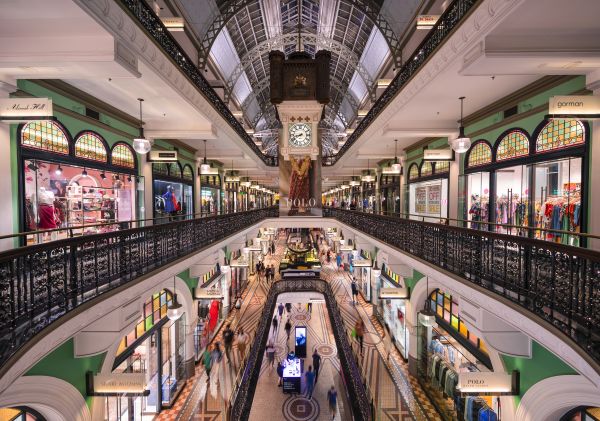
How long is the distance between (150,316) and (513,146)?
35.4 ft

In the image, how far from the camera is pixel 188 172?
14.9m

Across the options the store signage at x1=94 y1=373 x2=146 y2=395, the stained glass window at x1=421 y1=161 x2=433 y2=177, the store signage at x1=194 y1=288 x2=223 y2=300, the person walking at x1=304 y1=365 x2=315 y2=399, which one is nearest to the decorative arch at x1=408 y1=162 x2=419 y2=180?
the stained glass window at x1=421 y1=161 x2=433 y2=177

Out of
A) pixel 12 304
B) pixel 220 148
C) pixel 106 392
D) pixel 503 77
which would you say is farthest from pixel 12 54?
pixel 220 148

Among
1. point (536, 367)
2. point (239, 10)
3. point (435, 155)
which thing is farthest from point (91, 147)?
point (536, 367)

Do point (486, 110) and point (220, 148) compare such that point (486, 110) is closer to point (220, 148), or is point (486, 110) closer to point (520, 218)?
point (520, 218)

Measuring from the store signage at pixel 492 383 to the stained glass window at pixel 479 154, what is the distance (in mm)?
5667

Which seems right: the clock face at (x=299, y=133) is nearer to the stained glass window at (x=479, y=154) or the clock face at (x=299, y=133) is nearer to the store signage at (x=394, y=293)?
the stained glass window at (x=479, y=154)

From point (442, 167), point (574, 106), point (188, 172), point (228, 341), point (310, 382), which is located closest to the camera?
point (574, 106)

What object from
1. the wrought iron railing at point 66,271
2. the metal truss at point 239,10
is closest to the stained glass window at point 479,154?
the metal truss at point 239,10

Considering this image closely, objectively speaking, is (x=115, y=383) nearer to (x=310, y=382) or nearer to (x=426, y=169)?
(x=310, y=382)

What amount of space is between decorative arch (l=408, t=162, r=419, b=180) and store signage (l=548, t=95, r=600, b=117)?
32.8ft

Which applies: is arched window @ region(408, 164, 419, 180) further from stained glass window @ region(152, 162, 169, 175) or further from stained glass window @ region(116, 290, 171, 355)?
stained glass window @ region(116, 290, 171, 355)

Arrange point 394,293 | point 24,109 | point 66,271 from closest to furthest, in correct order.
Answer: point 66,271 → point 24,109 → point 394,293

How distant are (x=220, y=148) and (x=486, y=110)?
10.6 m
